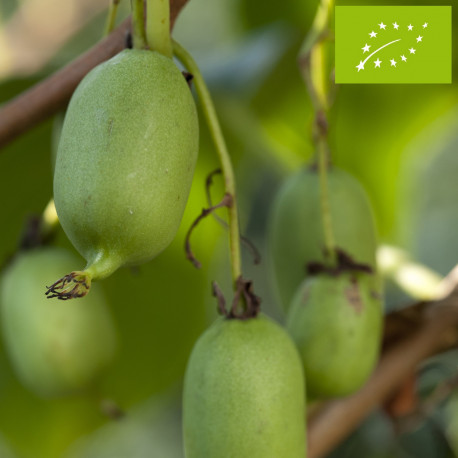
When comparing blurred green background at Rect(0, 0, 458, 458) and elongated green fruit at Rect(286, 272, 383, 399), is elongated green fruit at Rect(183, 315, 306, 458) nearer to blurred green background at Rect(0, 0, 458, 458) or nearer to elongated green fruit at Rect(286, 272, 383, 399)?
elongated green fruit at Rect(286, 272, 383, 399)

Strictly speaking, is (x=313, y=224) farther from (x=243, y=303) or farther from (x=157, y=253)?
(x=157, y=253)

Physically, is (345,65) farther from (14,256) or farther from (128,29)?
(14,256)

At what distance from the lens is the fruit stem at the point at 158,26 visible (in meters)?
0.54

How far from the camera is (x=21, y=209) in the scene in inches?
42.5

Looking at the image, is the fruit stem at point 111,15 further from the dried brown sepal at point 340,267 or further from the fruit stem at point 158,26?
the dried brown sepal at point 340,267

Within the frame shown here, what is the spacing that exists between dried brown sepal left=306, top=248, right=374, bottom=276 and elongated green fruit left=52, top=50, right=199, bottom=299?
0.25 m

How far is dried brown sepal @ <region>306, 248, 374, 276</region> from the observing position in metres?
0.72

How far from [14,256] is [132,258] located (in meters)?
0.42

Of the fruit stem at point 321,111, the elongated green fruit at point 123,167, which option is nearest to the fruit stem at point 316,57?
the fruit stem at point 321,111

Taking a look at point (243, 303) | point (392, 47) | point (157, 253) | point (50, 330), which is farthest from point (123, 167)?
point (50, 330)

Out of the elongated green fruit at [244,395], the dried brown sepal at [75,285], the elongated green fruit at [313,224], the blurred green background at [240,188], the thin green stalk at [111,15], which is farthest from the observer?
the blurred green background at [240,188]

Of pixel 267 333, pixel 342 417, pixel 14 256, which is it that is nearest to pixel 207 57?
pixel 14 256

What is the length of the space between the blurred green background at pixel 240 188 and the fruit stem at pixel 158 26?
0.50 m

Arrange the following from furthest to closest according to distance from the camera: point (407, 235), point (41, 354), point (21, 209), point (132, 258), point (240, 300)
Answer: point (407, 235), point (21, 209), point (41, 354), point (240, 300), point (132, 258)
